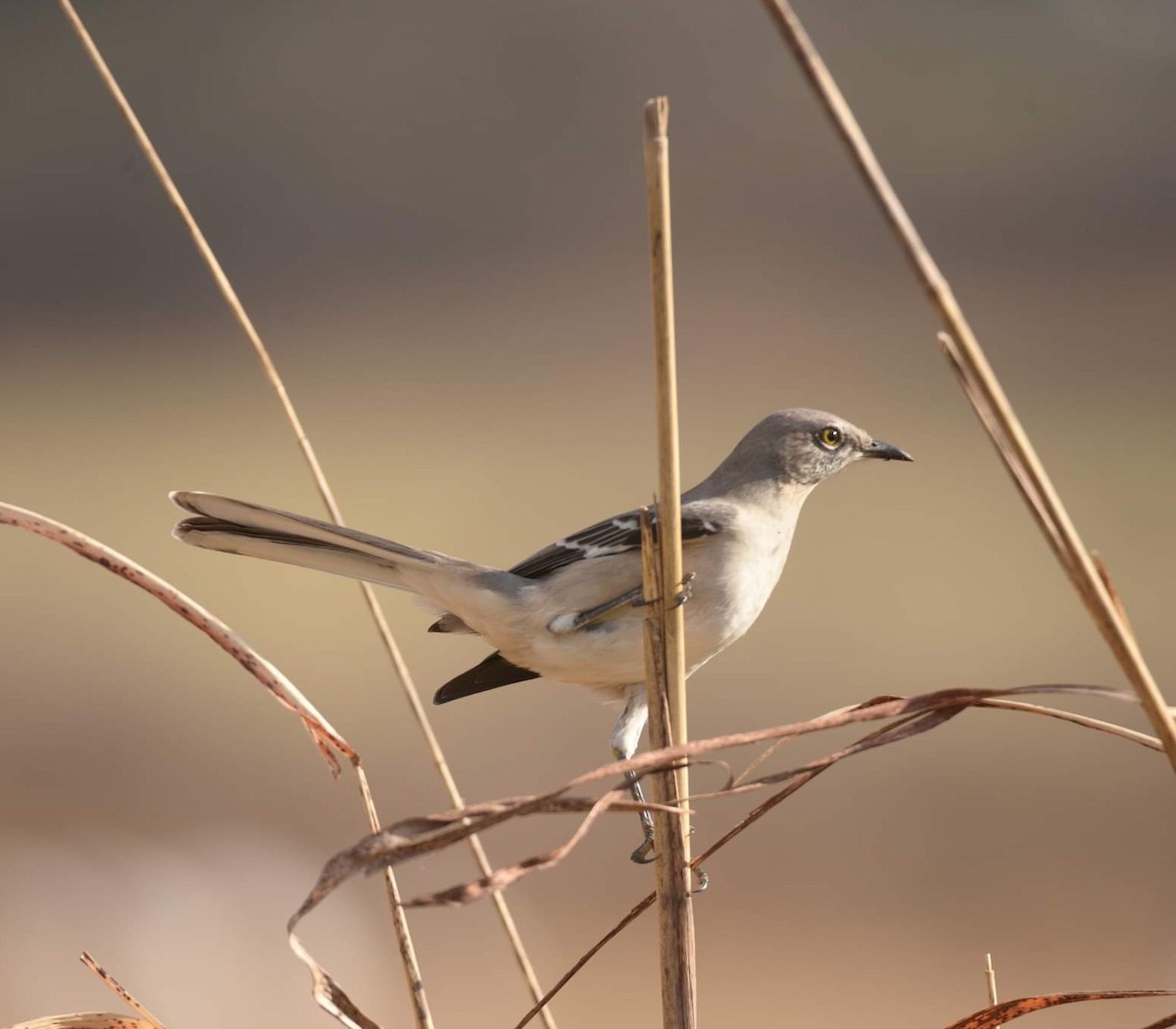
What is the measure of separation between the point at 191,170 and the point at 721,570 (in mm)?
15353

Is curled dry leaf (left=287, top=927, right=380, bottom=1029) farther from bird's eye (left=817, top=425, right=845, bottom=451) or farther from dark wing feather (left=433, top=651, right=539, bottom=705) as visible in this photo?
bird's eye (left=817, top=425, right=845, bottom=451)

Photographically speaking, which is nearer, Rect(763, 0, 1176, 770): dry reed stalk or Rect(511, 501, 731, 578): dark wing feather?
Rect(763, 0, 1176, 770): dry reed stalk

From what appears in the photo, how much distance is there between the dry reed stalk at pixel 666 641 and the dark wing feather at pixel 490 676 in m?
1.41

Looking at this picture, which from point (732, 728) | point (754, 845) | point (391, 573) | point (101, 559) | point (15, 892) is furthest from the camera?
point (732, 728)

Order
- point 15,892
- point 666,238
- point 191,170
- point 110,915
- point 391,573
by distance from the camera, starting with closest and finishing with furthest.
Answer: point 666,238 → point 391,573 → point 110,915 → point 15,892 → point 191,170

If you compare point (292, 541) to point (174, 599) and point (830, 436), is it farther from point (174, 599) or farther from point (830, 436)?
point (830, 436)

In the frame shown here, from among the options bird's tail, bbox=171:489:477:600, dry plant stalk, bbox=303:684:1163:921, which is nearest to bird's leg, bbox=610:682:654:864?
bird's tail, bbox=171:489:477:600

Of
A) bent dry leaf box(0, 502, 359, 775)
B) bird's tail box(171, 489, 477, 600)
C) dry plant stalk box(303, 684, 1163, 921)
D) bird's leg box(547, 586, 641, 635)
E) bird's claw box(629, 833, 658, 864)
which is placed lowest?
dry plant stalk box(303, 684, 1163, 921)

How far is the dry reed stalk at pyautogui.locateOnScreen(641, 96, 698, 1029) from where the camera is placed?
123cm

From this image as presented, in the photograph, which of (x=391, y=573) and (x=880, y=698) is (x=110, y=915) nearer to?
(x=391, y=573)

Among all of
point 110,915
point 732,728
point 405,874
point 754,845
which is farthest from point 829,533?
point 110,915

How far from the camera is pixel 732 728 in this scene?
7965mm

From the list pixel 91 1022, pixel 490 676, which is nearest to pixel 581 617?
pixel 490 676

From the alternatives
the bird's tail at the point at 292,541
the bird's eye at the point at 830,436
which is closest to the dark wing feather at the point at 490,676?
the bird's tail at the point at 292,541
